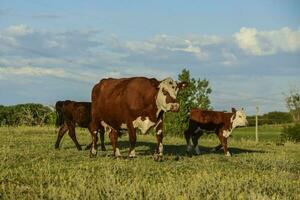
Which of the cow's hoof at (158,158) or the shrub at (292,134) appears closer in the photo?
the cow's hoof at (158,158)

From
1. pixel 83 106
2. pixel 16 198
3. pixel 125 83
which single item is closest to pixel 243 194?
pixel 16 198

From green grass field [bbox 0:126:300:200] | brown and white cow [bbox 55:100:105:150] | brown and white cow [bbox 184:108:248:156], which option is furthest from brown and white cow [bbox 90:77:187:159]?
brown and white cow [bbox 184:108:248:156]

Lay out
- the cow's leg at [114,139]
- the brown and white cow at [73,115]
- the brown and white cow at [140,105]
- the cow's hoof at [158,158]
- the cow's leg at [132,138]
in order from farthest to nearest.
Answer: the brown and white cow at [73,115] < the cow's leg at [114,139] < the cow's leg at [132,138] < the brown and white cow at [140,105] < the cow's hoof at [158,158]

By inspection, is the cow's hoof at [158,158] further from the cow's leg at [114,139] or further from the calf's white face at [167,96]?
the cow's leg at [114,139]

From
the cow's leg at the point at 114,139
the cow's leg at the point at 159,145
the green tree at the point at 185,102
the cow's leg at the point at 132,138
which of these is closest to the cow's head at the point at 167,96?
the cow's leg at the point at 159,145

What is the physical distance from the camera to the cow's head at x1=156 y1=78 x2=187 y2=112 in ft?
48.1

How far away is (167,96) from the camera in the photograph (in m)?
14.7

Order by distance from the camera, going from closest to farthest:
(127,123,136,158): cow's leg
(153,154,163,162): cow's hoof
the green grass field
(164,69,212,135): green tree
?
the green grass field → (153,154,163,162): cow's hoof → (127,123,136,158): cow's leg → (164,69,212,135): green tree

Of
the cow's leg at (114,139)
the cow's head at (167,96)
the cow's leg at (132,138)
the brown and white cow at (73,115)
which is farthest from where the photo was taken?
the brown and white cow at (73,115)

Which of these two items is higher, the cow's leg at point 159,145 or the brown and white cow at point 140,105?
the brown and white cow at point 140,105

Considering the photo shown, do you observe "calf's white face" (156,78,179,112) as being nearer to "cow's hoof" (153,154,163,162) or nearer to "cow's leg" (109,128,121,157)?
"cow's hoof" (153,154,163,162)

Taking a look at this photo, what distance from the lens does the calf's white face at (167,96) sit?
1466 centimetres

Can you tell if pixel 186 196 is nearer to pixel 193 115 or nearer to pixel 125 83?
pixel 125 83

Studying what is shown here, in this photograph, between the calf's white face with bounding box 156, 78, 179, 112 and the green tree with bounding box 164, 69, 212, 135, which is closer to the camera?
the calf's white face with bounding box 156, 78, 179, 112
